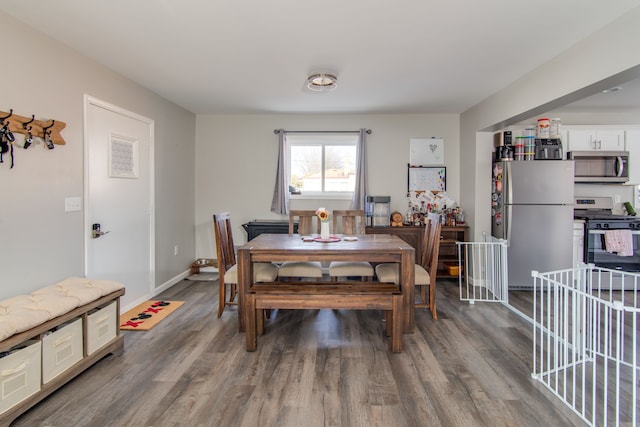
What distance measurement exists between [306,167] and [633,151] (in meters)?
4.37

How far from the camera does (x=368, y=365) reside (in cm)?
237

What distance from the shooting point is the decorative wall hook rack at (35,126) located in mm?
2199

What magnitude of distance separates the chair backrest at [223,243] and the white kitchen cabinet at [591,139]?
445cm

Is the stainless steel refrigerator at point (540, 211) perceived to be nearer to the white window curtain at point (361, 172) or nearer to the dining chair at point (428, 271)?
the dining chair at point (428, 271)

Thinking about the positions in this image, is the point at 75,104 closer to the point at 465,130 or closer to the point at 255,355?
the point at 255,355

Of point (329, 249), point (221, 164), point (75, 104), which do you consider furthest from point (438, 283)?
point (75, 104)

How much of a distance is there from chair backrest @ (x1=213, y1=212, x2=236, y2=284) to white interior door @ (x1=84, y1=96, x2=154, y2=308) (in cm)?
96

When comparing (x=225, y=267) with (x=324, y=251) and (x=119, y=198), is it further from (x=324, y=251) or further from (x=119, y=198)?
(x=119, y=198)

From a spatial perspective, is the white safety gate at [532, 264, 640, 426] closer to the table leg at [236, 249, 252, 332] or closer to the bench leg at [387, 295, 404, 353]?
the bench leg at [387, 295, 404, 353]

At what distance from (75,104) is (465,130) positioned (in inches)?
178

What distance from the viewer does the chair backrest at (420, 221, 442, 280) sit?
3.19 meters

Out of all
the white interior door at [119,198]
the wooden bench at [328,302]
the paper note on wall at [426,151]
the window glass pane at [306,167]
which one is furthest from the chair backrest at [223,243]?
the paper note on wall at [426,151]

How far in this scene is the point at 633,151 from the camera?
435 cm

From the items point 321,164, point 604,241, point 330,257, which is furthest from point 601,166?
point 330,257
